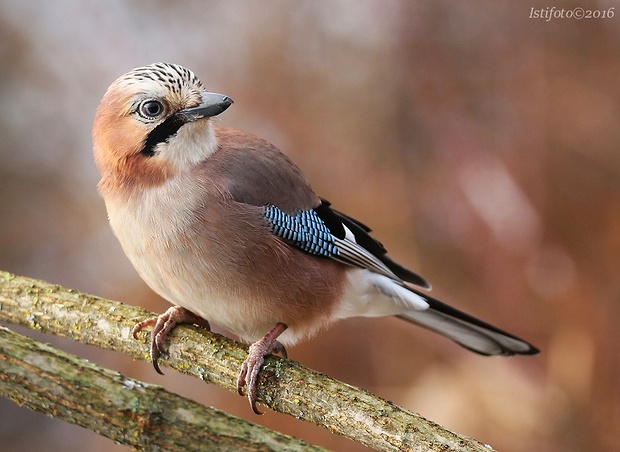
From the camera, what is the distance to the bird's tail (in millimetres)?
2986

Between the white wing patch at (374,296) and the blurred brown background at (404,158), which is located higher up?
the blurred brown background at (404,158)

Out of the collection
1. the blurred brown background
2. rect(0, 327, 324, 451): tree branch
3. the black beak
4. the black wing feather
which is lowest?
rect(0, 327, 324, 451): tree branch

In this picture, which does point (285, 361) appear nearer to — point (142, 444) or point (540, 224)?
point (142, 444)

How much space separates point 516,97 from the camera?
15.4 feet

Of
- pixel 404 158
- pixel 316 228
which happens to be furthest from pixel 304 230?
pixel 404 158

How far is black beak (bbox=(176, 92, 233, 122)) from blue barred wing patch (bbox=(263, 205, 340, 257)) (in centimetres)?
41

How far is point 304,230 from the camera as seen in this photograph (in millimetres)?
2756

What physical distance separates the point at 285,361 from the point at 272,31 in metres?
2.77

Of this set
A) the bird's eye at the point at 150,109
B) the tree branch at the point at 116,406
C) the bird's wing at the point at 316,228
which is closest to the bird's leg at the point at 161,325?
the tree branch at the point at 116,406

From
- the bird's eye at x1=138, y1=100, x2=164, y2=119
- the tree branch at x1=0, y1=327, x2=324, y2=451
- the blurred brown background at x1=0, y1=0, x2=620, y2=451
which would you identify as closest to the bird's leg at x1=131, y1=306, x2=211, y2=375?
the tree branch at x1=0, y1=327, x2=324, y2=451

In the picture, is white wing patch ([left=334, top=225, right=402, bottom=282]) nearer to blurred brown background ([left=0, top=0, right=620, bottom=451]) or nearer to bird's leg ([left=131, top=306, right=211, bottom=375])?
bird's leg ([left=131, top=306, right=211, bottom=375])

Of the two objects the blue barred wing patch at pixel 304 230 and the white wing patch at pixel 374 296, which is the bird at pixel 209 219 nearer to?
the blue barred wing patch at pixel 304 230

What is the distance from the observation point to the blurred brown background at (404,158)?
4371 millimetres

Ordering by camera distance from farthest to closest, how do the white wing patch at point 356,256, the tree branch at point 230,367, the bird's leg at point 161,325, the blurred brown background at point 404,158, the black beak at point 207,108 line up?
the blurred brown background at point 404,158, the white wing patch at point 356,256, the bird's leg at point 161,325, the black beak at point 207,108, the tree branch at point 230,367
